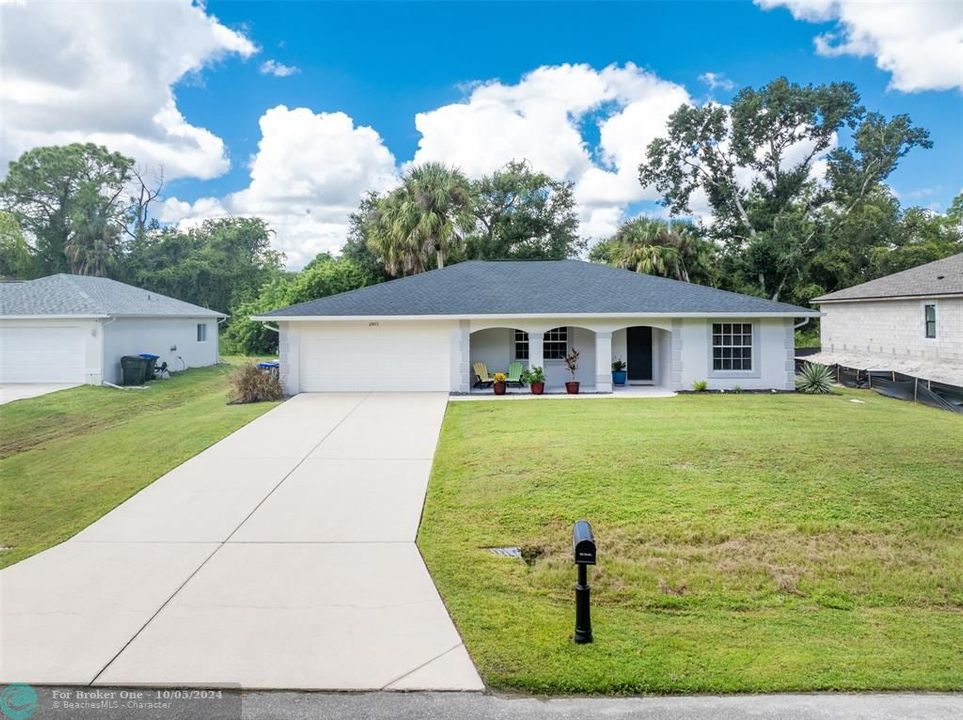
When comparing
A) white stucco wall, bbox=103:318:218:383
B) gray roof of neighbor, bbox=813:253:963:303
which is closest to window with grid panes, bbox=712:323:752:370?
gray roof of neighbor, bbox=813:253:963:303

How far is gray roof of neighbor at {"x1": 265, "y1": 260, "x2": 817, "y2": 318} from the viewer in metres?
19.0

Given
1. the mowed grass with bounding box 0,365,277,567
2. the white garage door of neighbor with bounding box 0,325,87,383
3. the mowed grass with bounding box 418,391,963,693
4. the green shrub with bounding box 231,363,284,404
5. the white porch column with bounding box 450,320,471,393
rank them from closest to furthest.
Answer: the mowed grass with bounding box 418,391,963,693 < the mowed grass with bounding box 0,365,277,567 < the green shrub with bounding box 231,363,284,404 < the white porch column with bounding box 450,320,471,393 < the white garage door of neighbor with bounding box 0,325,87,383

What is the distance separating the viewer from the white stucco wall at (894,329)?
2123 centimetres

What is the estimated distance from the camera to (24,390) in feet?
68.6

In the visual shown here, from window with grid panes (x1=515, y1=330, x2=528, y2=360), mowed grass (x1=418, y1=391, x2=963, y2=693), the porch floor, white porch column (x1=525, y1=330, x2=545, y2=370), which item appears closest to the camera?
mowed grass (x1=418, y1=391, x2=963, y2=693)

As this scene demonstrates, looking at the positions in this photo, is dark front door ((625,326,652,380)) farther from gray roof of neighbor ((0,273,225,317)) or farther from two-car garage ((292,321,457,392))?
gray roof of neighbor ((0,273,225,317))

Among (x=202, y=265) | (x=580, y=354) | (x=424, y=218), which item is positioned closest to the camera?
(x=580, y=354)

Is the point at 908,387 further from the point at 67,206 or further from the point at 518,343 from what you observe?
the point at 67,206

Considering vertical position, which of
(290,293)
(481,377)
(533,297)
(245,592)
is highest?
(290,293)

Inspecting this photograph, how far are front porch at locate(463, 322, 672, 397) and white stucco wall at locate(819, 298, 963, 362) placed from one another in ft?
26.5

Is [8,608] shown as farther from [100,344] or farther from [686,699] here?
[100,344]

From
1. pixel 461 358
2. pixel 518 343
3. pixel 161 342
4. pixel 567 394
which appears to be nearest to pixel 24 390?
pixel 161 342

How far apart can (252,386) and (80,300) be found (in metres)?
9.74

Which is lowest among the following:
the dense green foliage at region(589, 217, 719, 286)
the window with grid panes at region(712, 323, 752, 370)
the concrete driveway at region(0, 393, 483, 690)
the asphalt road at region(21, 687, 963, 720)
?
the asphalt road at region(21, 687, 963, 720)
